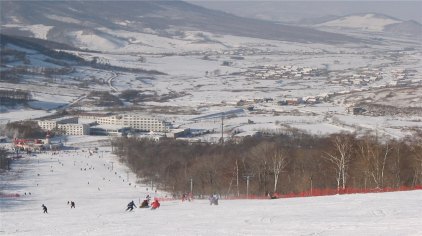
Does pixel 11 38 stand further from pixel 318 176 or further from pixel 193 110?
pixel 318 176

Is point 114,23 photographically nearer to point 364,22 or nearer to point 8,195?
point 364,22

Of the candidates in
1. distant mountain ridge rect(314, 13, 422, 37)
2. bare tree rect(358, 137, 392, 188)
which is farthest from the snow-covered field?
distant mountain ridge rect(314, 13, 422, 37)

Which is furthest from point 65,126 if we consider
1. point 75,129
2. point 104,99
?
point 104,99

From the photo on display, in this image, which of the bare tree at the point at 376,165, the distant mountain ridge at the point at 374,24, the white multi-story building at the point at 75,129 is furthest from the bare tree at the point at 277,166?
the distant mountain ridge at the point at 374,24

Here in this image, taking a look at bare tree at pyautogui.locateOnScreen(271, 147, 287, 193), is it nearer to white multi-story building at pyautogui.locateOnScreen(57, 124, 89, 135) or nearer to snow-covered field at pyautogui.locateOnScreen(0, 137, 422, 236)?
snow-covered field at pyautogui.locateOnScreen(0, 137, 422, 236)

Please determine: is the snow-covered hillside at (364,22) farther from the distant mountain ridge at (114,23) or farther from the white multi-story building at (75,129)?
the white multi-story building at (75,129)
